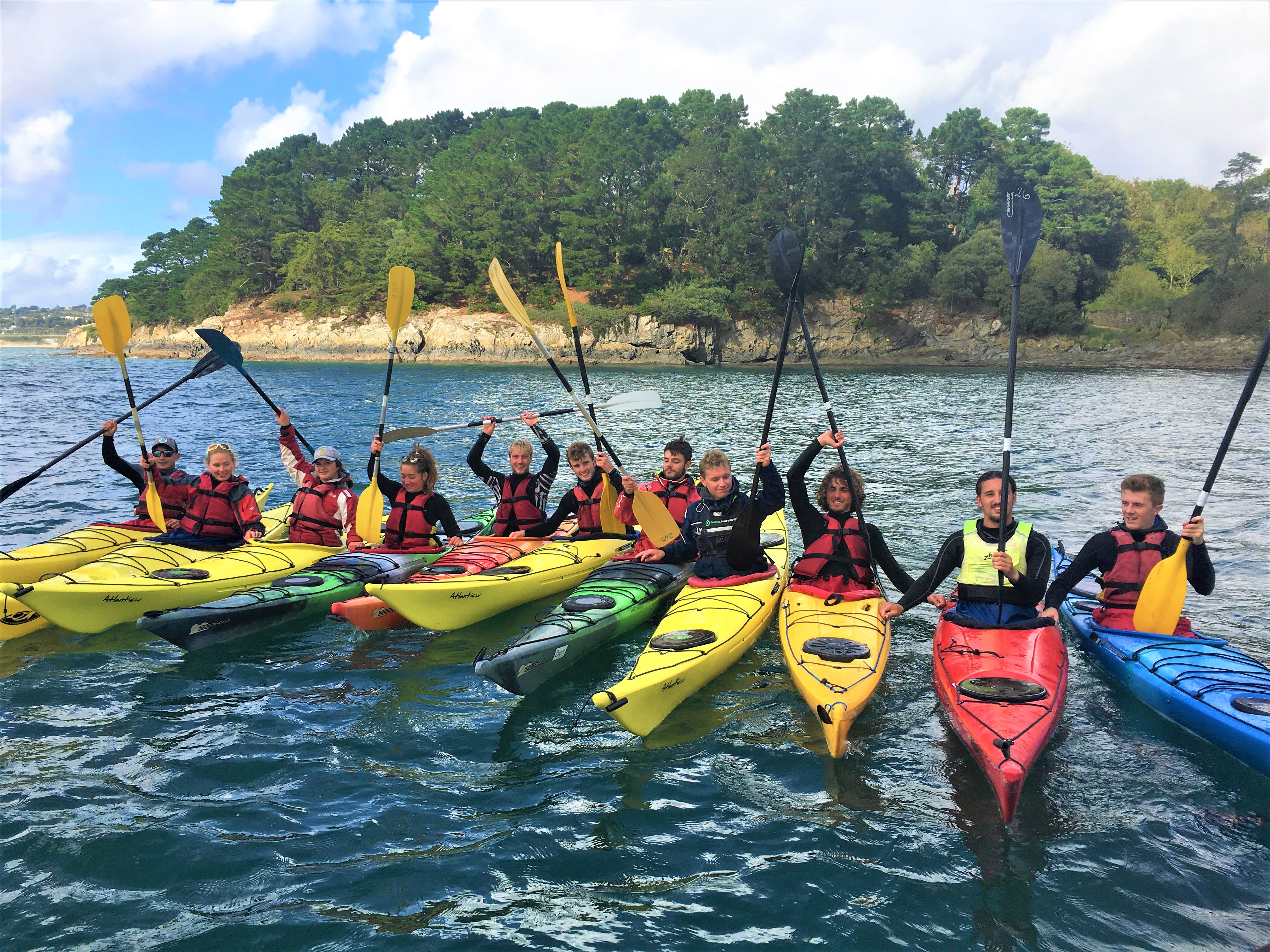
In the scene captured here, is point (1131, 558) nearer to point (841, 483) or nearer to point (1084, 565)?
point (1084, 565)

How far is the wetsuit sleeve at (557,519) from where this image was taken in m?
7.59

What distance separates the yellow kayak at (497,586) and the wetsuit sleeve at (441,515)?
0.71 meters

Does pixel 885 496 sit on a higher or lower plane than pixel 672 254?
lower

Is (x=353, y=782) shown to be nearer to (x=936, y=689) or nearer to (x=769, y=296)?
(x=936, y=689)

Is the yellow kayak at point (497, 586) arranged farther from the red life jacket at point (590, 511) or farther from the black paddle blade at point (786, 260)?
the black paddle blade at point (786, 260)

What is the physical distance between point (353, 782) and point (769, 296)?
4520 centimetres

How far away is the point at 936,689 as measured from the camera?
486 cm

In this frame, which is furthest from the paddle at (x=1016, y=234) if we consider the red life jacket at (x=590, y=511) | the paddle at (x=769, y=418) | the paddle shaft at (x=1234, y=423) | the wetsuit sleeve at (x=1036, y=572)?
the red life jacket at (x=590, y=511)

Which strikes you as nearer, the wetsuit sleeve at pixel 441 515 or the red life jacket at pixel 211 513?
the red life jacket at pixel 211 513

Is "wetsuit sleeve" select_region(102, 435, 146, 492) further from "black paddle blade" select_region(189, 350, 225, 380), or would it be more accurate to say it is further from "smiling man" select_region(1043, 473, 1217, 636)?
"smiling man" select_region(1043, 473, 1217, 636)

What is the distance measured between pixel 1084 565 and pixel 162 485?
786 cm

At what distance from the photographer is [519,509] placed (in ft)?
25.1

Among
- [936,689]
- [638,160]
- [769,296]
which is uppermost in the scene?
[638,160]

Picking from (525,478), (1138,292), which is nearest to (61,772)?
(525,478)
